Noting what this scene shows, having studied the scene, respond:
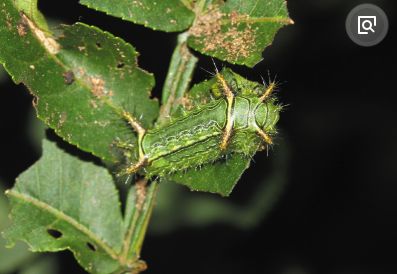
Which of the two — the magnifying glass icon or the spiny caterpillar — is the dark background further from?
the spiny caterpillar

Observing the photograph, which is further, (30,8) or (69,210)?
(69,210)

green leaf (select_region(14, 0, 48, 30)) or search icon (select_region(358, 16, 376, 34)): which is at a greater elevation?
green leaf (select_region(14, 0, 48, 30))

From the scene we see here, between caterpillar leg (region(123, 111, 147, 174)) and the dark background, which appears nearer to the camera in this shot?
caterpillar leg (region(123, 111, 147, 174))

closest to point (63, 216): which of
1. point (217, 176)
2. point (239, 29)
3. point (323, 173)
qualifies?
point (217, 176)

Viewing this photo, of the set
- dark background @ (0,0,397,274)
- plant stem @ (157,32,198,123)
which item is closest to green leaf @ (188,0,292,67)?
plant stem @ (157,32,198,123)

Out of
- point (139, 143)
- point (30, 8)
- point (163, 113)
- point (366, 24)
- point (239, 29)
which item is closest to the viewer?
point (30, 8)

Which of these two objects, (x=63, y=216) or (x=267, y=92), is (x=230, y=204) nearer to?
(x=63, y=216)

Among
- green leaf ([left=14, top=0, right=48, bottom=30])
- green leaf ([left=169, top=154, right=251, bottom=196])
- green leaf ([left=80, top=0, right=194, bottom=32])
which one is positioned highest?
green leaf ([left=80, top=0, right=194, bottom=32])
